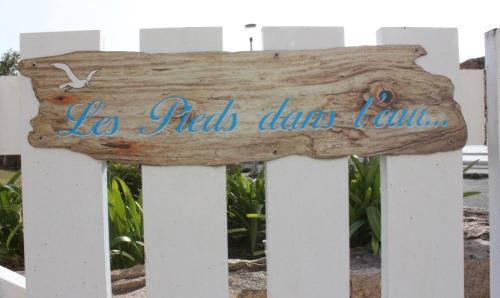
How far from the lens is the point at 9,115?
1.75 metres

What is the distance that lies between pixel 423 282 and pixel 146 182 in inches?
39.4

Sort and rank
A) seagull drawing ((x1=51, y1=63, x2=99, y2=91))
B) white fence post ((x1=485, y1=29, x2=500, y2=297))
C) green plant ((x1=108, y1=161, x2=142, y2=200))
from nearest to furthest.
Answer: seagull drawing ((x1=51, y1=63, x2=99, y2=91)) < white fence post ((x1=485, y1=29, x2=500, y2=297)) < green plant ((x1=108, y1=161, x2=142, y2=200))

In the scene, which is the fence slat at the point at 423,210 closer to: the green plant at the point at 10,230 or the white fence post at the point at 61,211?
the white fence post at the point at 61,211

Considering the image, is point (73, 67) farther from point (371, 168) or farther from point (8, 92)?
point (371, 168)

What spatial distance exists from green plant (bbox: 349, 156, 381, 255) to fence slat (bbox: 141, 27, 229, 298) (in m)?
0.92

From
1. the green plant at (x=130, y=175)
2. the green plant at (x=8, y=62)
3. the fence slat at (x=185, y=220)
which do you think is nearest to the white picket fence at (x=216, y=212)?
the fence slat at (x=185, y=220)

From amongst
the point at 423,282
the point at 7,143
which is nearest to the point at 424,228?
the point at 423,282

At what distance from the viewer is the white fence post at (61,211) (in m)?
1.50

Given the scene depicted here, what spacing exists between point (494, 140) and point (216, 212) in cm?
103

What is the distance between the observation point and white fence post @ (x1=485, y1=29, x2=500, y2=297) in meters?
1.67

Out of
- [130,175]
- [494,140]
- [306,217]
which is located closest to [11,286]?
[306,217]

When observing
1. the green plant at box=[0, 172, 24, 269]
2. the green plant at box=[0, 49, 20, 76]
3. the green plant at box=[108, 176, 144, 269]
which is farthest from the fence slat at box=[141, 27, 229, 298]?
the green plant at box=[0, 49, 20, 76]

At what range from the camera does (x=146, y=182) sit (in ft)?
4.91

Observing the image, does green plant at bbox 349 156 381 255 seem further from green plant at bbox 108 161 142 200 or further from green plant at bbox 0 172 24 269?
green plant at bbox 108 161 142 200
